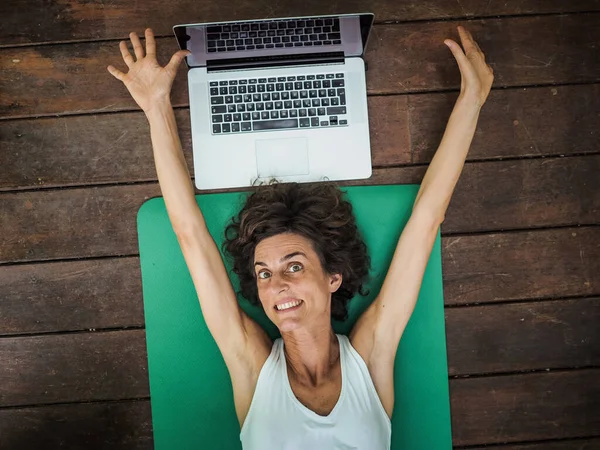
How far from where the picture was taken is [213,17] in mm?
1502

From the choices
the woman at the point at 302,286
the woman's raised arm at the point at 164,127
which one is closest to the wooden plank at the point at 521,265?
the woman at the point at 302,286

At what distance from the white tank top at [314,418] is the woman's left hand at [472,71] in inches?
29.5

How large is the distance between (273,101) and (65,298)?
2.68 ft

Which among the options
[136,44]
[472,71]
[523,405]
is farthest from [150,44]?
[523,405]

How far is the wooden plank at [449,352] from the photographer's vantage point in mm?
1500

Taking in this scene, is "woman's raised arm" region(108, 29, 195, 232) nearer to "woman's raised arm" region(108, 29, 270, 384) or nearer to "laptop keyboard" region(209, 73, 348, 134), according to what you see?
"woman's raised arm" region(108, 29, 270, 384)

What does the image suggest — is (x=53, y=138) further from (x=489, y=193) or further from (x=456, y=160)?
(x=489, y=193)

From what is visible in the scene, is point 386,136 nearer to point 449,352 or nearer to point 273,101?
point 273,101

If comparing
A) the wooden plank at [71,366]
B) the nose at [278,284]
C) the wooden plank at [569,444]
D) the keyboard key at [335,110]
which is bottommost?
the wooden plank at [569,444]

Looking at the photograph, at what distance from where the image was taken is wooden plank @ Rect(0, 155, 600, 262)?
1.50 meters

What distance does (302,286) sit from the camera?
1.24 m

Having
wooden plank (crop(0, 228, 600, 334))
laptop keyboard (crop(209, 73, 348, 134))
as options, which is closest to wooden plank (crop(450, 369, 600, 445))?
wooden plank (crop(0, 228, 600, 334))

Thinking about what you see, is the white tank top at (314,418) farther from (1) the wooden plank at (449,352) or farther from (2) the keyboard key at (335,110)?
(2) the keyboard key at (335,110)

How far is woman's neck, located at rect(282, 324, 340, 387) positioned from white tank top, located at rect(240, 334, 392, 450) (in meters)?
0.03
